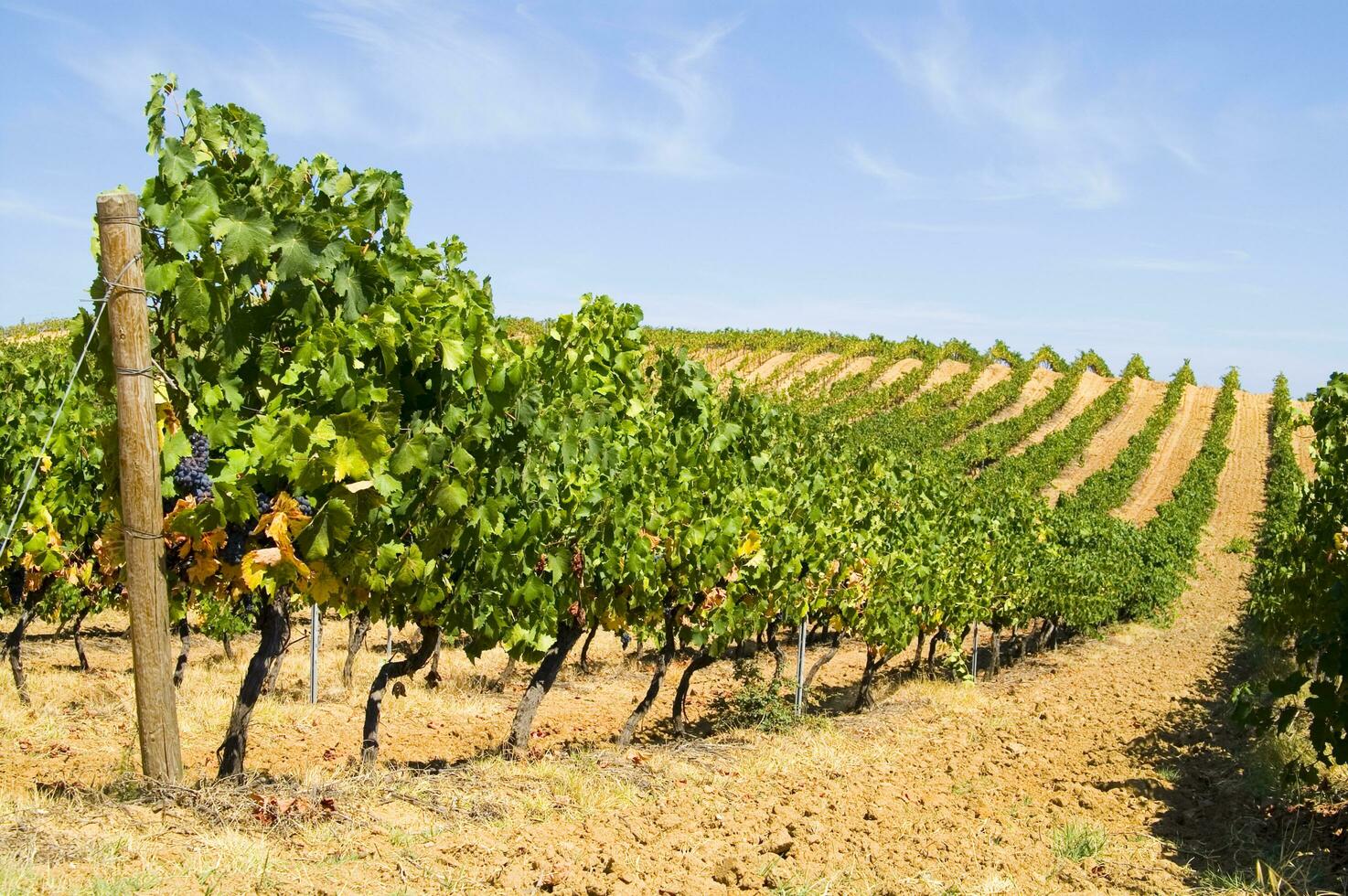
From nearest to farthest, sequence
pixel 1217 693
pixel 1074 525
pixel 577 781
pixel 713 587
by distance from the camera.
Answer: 1. pixel 577 781
2. pixel 713 587
3. pixel 1217 693
4. pixel 1074 525

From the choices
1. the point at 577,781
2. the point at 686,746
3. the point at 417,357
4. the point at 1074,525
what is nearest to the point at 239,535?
the point at 417,357

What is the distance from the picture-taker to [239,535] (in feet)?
14.7

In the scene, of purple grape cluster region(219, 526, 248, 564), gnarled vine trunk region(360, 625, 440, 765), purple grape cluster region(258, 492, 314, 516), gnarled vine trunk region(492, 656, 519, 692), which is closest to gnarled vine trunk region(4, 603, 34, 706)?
gnarled vine trunk region(360, 625, 440, 765)

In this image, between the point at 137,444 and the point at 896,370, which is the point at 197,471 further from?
the point at 896,370

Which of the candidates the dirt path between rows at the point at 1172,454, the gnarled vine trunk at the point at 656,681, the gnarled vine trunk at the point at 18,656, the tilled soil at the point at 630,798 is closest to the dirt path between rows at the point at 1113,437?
→ the dirt path between rows at the point at 1172,454

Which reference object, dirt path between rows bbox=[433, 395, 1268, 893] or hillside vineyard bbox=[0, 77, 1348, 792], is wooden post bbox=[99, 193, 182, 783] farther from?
dirt path between rows bbox=[433, 395, 1268, 893]

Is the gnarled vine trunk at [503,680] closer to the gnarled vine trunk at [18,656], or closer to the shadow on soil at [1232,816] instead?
the gnarled vine trunk at [18,656]

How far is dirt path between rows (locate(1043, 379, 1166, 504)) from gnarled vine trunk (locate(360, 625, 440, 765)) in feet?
116

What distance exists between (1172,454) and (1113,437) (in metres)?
3.02

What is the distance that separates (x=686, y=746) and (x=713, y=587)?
1.41 m

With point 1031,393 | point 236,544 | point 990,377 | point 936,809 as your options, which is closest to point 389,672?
point 236,544

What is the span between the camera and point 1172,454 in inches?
1909

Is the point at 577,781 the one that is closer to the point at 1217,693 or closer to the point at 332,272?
the point at 332,272

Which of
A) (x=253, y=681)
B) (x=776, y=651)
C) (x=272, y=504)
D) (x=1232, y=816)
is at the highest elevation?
(x=272, y=504)
